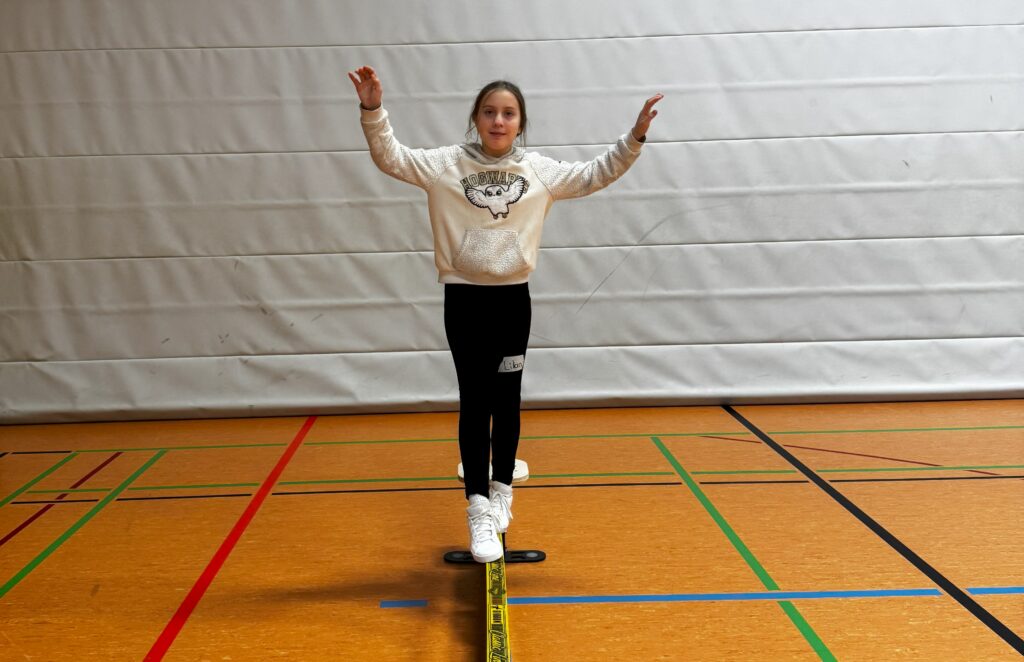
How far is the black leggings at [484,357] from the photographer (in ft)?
7.12

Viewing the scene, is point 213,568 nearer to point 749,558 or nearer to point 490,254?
point 490,254

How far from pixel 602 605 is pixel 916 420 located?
248cm

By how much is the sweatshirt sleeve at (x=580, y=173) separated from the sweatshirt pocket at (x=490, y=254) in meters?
0.20

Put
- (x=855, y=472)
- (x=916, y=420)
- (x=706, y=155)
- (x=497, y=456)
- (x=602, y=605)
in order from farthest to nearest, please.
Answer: (x=706, y=155) → (x=916, y=420) → (x=855, y=472) → (x=497, y=456) → (x=602, y=605)

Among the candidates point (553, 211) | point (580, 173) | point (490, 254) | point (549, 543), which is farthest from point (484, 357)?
point (553, 211)

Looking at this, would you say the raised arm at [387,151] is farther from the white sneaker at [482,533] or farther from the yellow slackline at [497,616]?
the yellow slackline at [497,616]

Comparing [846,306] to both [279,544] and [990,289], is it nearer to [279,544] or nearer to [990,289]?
[990,289]

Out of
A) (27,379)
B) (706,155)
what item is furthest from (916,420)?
(27,379)

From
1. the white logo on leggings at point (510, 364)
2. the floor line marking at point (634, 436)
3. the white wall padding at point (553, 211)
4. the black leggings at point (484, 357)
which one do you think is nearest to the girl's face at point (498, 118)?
the black leggings at point (484, 357)

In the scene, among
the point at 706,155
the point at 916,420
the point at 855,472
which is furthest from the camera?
the point at 706,155

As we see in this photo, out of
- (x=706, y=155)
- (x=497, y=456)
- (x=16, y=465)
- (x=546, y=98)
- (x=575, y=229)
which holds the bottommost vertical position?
(x=16, y=465)

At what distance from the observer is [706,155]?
4.21 meters

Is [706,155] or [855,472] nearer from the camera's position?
[855,472]

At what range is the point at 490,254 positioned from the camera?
2.13m
